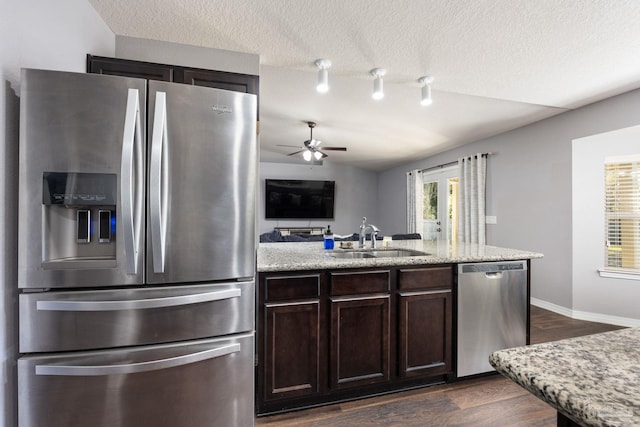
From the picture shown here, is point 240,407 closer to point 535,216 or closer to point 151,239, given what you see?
point 151,239

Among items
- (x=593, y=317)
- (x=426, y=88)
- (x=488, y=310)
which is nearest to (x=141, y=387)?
(x=488, y=310)

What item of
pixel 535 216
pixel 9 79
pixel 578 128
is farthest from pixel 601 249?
pixel 9 79

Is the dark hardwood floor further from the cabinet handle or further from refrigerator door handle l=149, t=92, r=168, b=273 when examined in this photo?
refrigerator door handle l=149, t=92, r=168, b=273

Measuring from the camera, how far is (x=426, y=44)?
2.19 meters

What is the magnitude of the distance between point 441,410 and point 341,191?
6.42m

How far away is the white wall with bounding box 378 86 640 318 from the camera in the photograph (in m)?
3.24

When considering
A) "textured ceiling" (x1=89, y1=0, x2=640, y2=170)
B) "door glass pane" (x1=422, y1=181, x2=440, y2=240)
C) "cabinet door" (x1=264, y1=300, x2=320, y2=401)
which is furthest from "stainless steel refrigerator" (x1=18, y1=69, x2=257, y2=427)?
"door glass pane" (x1=422, y1=181, x2=440, y2=240)

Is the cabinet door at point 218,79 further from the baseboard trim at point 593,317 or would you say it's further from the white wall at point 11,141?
the baseboard trim at point 593,317

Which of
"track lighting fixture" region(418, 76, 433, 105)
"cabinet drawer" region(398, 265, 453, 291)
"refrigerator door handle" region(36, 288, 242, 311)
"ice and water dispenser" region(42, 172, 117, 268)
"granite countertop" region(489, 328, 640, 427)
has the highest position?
"track lighting fixture" region(418, 76, 433, 105)

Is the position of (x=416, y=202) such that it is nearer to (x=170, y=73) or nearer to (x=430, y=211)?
(x=430, y=211)

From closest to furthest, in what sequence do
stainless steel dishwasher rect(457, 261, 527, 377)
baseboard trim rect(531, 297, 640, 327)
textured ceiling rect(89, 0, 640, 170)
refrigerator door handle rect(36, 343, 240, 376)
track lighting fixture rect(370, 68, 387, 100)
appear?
1. refrigerator door handle rect(36, 343, 240, 376)
2. textured ceiling rect(89, 0, 640, 170)
3. stainless steel dishwasher rect(457, 261, 527, 377)
4. track lighting fixture rect(370, 68, 387, 100)
5. baseboard trim rect(531, 297, 640, 327)

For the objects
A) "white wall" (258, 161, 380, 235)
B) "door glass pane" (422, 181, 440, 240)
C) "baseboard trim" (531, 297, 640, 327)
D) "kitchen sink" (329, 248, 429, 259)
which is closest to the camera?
"kitchen sink" (329, 248, 429, 259)

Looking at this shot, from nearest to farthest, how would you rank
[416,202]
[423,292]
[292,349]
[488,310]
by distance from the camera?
[292,349]
[423,292]
[488,310]
[416,202]

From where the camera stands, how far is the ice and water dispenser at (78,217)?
117 centimetres
